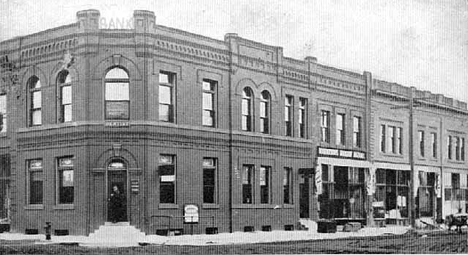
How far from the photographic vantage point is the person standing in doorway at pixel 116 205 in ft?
90.0

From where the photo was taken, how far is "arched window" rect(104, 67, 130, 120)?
2762 cm

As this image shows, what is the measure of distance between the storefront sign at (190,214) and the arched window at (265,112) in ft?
17.2

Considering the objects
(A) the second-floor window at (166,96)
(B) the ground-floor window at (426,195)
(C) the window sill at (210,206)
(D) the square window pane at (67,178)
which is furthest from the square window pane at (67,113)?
(B) the ground-floor window at (426,195)

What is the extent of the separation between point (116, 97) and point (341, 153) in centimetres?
1246

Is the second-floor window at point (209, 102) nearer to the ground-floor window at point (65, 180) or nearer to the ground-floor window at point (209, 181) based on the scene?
the ground-floor window at point (209, 181)

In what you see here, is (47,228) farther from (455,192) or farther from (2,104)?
(455,192)

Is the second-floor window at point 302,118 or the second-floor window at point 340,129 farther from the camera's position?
the second-floor window at point 340,129

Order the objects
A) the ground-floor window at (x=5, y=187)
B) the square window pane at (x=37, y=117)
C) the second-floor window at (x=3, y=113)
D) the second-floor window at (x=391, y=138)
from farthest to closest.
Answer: the second-floor window at (x=391, y=138)
the ground-floor window at (x=5, y=187)
the second-floor window at (x=3, y=113)
the square window pane at (x=37, y=117)

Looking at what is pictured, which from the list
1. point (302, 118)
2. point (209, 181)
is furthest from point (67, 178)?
point (302, 118)

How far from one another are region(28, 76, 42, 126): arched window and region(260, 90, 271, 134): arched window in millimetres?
8743

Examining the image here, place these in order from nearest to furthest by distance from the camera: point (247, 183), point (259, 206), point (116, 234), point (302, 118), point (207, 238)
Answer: point (116, 234), point (207, 238), point (247, 183), point (259, 206), point (302, 118)

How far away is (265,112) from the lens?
32719 millimetres

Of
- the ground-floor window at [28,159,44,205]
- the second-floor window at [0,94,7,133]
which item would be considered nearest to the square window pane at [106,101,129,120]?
the ground-floor window at [28,159,44,205]

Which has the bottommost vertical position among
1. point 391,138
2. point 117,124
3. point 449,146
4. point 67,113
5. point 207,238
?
point 207,238
